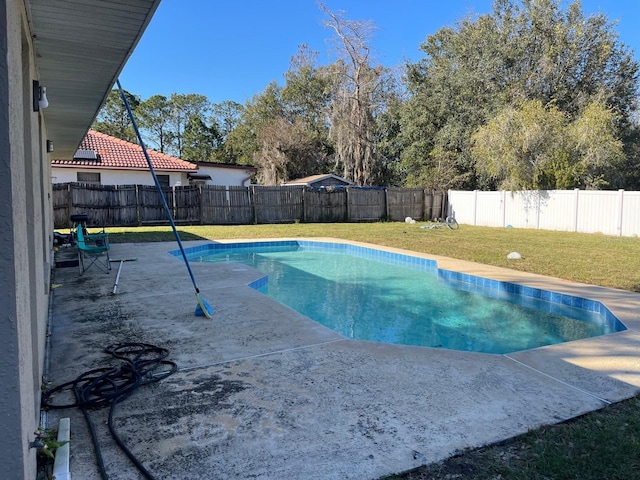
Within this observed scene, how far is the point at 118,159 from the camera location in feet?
60.7

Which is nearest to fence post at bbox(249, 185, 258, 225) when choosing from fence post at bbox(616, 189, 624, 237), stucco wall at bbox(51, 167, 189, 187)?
stucco wall at bbox(51, 167, 189, 187)

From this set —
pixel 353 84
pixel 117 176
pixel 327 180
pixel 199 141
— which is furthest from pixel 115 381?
pixel 199 141

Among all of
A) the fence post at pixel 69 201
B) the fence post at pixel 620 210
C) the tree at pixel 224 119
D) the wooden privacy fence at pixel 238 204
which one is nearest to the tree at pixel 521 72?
the wooden privacy fence at pixel 238 204

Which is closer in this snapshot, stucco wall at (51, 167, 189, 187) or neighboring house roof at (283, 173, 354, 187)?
stucco wall at (51, 167, 189, 187)

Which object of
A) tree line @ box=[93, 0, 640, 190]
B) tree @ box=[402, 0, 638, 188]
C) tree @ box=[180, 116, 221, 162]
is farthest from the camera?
tree @ box=[180, 116, 221, 162]

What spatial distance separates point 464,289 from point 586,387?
4.04 m

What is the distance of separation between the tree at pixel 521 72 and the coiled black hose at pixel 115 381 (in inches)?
706

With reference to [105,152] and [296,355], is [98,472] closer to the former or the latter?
[296,355]

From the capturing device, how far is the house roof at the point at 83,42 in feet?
7.94

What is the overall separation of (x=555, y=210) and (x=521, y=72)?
28.5 feet

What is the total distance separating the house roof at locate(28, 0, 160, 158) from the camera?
2420 millimetres

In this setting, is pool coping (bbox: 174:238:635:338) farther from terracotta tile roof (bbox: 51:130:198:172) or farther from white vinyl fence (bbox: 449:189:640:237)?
terracotta tile roof (bbox: 51:130:198:172)

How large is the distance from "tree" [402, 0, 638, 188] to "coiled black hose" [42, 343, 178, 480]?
17.9 meters

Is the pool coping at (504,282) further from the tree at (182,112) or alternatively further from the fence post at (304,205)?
the tree at (182,112)
